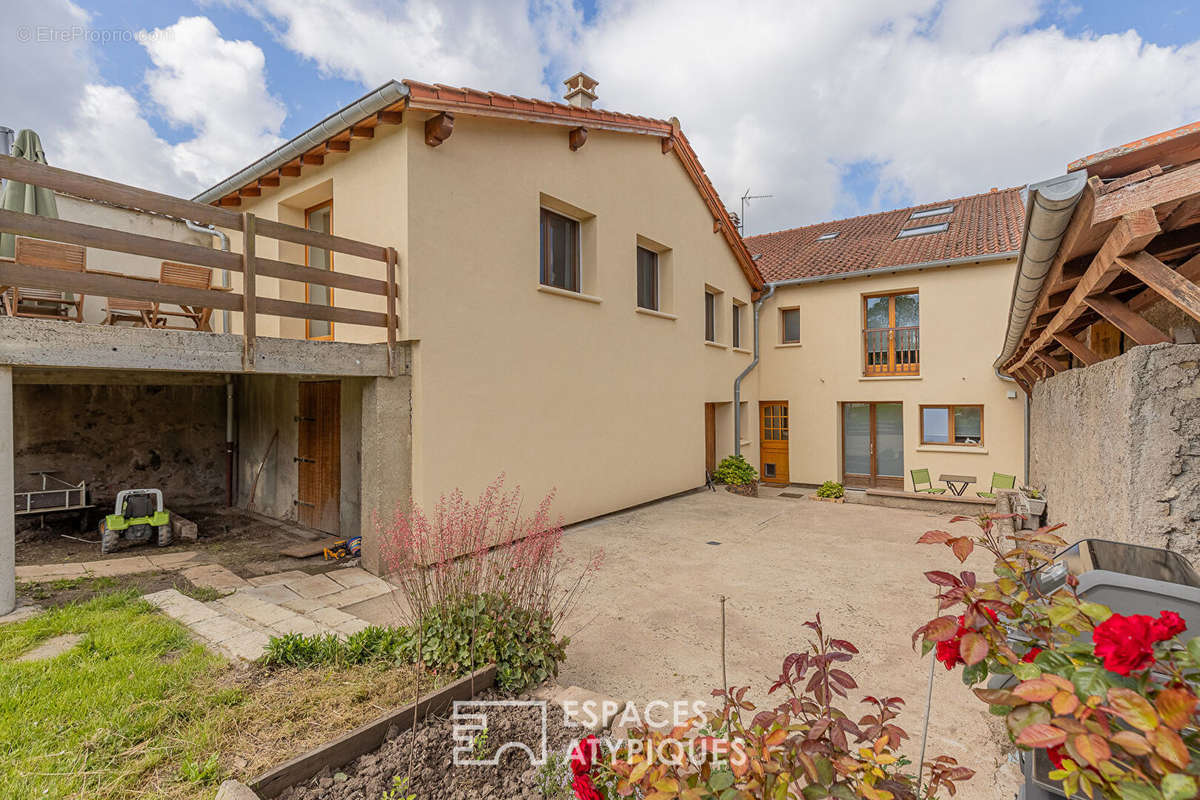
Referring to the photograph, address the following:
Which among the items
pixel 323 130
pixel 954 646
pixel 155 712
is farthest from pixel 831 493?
pixel 155 712

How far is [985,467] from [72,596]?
49.5ft

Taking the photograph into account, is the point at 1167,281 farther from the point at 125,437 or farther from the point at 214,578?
the point at 125,437

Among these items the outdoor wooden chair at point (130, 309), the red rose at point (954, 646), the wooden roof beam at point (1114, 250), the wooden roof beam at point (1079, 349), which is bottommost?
the red rose at point (954, 646)

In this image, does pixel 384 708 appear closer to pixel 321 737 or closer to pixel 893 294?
pixel 321 737

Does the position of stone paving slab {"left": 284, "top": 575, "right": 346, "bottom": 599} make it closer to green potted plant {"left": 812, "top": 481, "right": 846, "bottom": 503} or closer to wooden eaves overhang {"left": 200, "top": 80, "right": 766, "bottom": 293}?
wooden eaves overhang {"left": 200, "top": 80, "right": 766, "bottom": 293}

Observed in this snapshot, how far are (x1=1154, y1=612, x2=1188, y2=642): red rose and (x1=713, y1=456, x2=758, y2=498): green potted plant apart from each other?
11040 mm

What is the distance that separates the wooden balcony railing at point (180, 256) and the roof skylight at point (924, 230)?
1352cm

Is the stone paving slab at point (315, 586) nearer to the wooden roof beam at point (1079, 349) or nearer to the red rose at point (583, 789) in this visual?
the red rose at point (583, 789)

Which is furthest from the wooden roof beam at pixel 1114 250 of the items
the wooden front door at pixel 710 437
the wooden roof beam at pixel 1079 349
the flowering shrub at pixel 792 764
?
the wooden front door at pixel 710 437

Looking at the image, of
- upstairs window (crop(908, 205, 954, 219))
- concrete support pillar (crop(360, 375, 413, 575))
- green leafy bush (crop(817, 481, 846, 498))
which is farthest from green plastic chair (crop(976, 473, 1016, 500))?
concrete support pillar (crop(360, 375, 413, 575))

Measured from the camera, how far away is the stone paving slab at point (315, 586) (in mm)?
5105

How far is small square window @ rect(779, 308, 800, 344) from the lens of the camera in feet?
47.4

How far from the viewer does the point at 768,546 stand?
7242 mm

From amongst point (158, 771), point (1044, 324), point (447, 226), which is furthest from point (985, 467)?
point (158, 771)
